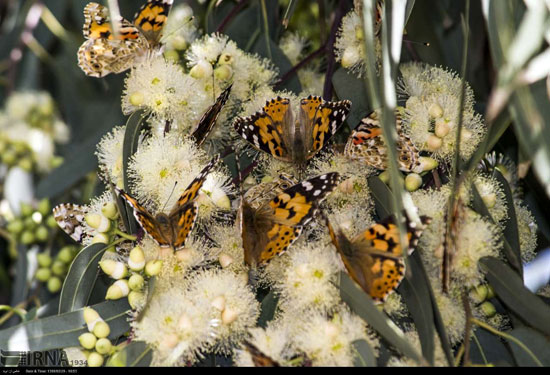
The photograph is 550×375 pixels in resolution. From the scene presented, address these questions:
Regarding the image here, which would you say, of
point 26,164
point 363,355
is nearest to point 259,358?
point 363,355

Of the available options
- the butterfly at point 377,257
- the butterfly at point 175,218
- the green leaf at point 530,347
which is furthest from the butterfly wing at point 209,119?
the green leaf at point 530,347

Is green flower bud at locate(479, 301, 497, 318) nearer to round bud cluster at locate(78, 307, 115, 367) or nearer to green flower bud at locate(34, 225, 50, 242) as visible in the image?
round bud cluster at locate(78, 307, 115, 367)

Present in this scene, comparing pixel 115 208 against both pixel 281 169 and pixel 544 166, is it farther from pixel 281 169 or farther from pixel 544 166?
pixel 544 166

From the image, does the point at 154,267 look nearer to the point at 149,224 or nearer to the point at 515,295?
the point at 149,224

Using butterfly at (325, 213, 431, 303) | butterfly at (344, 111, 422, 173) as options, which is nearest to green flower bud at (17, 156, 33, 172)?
Result: butterfly at (344, 111, 422, 173)

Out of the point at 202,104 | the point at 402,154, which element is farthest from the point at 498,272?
the point at 202,104

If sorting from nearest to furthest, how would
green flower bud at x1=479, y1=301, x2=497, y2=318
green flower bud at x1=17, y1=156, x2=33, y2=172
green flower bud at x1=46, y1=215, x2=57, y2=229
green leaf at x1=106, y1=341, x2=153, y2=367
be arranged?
1. green leaf at x1=106, y1=341, x2=153, y2=367
2. green flower bud at x1=479, y1=301, x2=497, y2=318
3. green flower bud at x1=46, y1=215, x2=57, y2=229
4. green flower bud at x1=17, y1=156, x2=33, y2=172

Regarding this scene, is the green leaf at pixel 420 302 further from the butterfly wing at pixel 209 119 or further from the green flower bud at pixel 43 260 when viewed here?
the green flower bud at pixel 43 260
